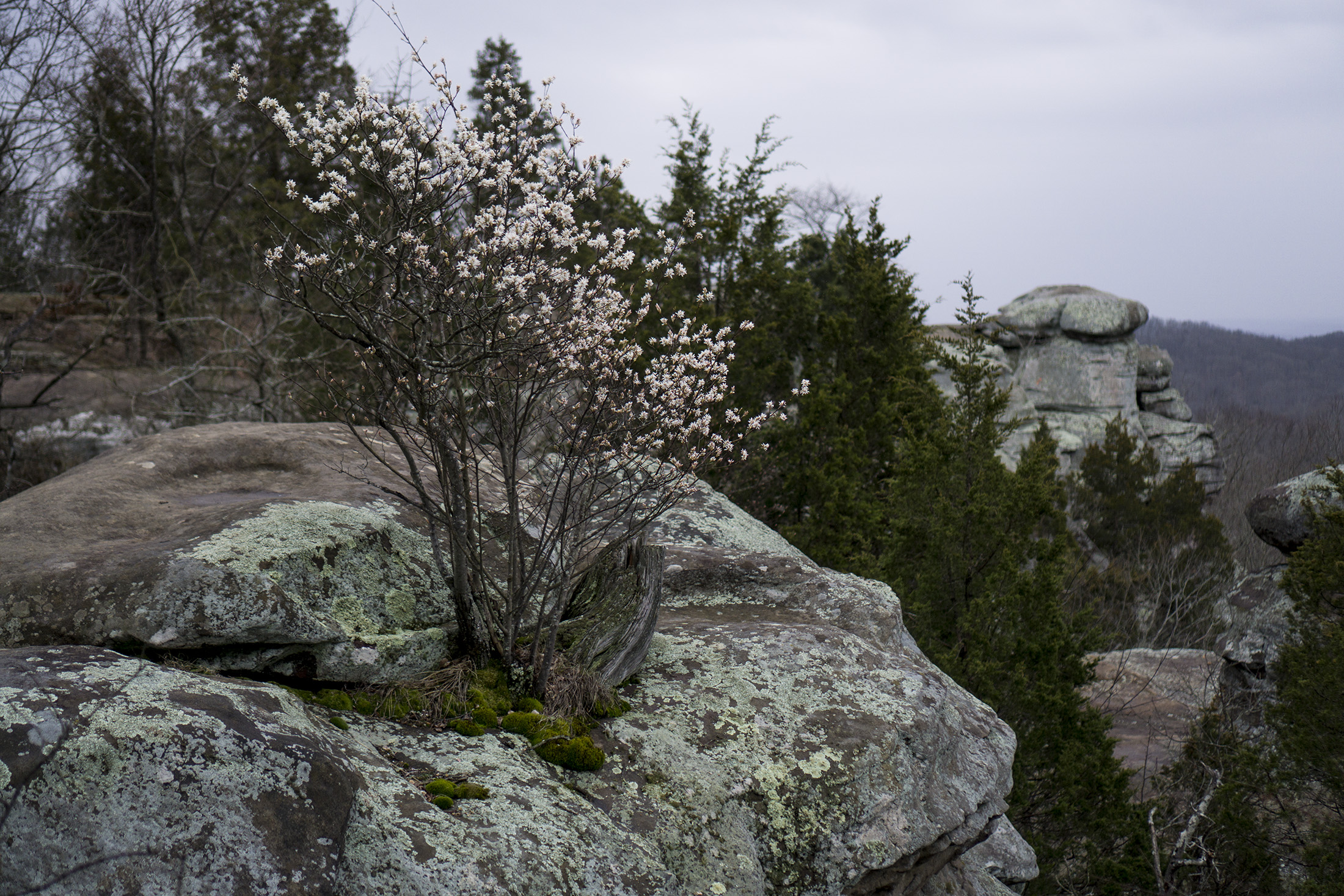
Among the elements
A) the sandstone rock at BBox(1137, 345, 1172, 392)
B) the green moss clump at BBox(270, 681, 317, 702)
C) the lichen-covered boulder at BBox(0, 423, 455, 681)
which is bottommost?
the green moss clump at BBox(270, 681, 317, 702)

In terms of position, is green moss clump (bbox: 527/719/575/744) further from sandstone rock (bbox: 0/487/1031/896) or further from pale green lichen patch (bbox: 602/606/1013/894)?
pale green lichen patch (bbox: 602/606/1013/894)

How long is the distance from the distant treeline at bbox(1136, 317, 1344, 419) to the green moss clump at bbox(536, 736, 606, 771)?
37961mm

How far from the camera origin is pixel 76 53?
12.4 meters

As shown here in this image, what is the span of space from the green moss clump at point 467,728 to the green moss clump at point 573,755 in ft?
0.78

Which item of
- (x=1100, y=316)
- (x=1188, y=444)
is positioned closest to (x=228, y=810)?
(x=1100, y=316)

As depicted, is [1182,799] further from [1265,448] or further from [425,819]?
[1265,448]

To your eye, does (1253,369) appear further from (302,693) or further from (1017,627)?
(302,693)

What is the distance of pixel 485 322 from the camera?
3629 millimetres

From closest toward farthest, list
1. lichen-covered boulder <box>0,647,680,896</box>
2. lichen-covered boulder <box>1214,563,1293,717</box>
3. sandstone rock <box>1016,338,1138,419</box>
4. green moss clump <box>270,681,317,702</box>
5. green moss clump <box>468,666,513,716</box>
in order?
lichen-covered boulder <box>0,647,680,896</box>
green moss clump <box>270,681,317,702</box>
green moss clump <box>468,666,513,716</box>
lichen-covered boulder <box>1214,563,1293,717</box>
sandstone rock <box>1016,338,1138,419</box>

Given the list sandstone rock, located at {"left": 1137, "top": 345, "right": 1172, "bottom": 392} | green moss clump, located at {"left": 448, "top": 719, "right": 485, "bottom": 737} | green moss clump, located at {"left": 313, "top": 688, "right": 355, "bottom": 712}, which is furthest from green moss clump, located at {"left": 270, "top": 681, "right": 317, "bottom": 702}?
sandstone rock, located at {"left": 1137, "top": 345, "right": 1172, "bottom": 392}

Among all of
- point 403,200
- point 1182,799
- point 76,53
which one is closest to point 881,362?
point 1182,799

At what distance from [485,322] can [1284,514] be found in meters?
10.6

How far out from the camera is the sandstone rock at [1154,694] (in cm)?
1127

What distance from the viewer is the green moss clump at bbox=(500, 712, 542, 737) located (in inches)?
141
